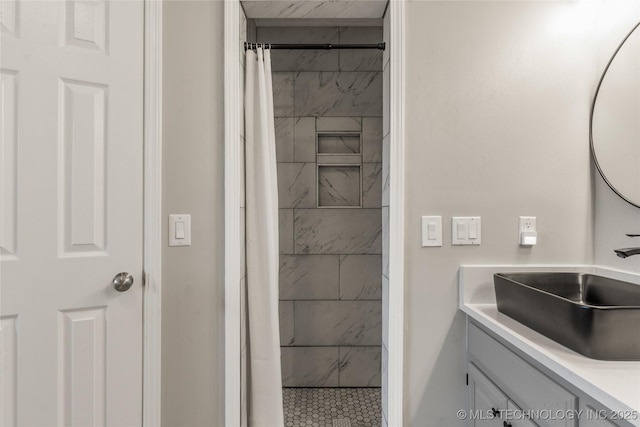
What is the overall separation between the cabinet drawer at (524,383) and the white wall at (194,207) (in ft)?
3.13

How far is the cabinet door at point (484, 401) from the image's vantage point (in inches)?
43.4

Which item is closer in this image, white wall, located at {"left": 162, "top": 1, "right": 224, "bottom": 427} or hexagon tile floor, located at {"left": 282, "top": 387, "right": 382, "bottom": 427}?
white wall, located at {"left": 162, "top": 1, "right": 224, "bottom": 427}

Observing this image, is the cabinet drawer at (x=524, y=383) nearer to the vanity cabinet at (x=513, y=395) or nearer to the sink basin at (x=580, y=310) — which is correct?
the vanity cabinet at (x=513, y=395)

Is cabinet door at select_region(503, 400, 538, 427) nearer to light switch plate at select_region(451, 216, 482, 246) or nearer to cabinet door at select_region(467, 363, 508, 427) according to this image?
cabinet door at select_region(467, 363, 508, 427)

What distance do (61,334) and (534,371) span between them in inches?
58.1

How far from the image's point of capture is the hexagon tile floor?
1.98 metres

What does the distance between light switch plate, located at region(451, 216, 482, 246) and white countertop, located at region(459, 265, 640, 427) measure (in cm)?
10

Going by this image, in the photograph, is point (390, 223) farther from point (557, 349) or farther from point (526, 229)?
point (557, 349)

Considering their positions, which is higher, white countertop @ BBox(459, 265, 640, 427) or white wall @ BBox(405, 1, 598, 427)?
white wall @ BBox(405, 1, 598, 427)

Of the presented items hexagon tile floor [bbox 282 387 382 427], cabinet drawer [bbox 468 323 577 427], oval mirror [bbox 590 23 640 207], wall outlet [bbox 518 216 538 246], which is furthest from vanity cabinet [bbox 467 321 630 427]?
hexagon tile floor [bbox 282 387 382 427]

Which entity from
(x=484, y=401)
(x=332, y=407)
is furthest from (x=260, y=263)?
(x=332, y=407)

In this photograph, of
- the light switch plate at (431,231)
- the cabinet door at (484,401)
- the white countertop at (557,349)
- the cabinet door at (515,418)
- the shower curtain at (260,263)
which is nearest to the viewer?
the white countertop at (557,349)

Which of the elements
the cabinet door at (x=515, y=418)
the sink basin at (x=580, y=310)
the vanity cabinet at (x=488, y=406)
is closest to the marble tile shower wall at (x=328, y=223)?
the vanity cabinet at (x=488, y=406)

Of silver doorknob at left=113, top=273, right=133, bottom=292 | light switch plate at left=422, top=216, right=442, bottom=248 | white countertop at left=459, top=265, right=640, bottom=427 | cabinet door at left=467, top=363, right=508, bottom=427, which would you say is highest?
light switch plate at left=422, top=216, right=442, bottom=248
